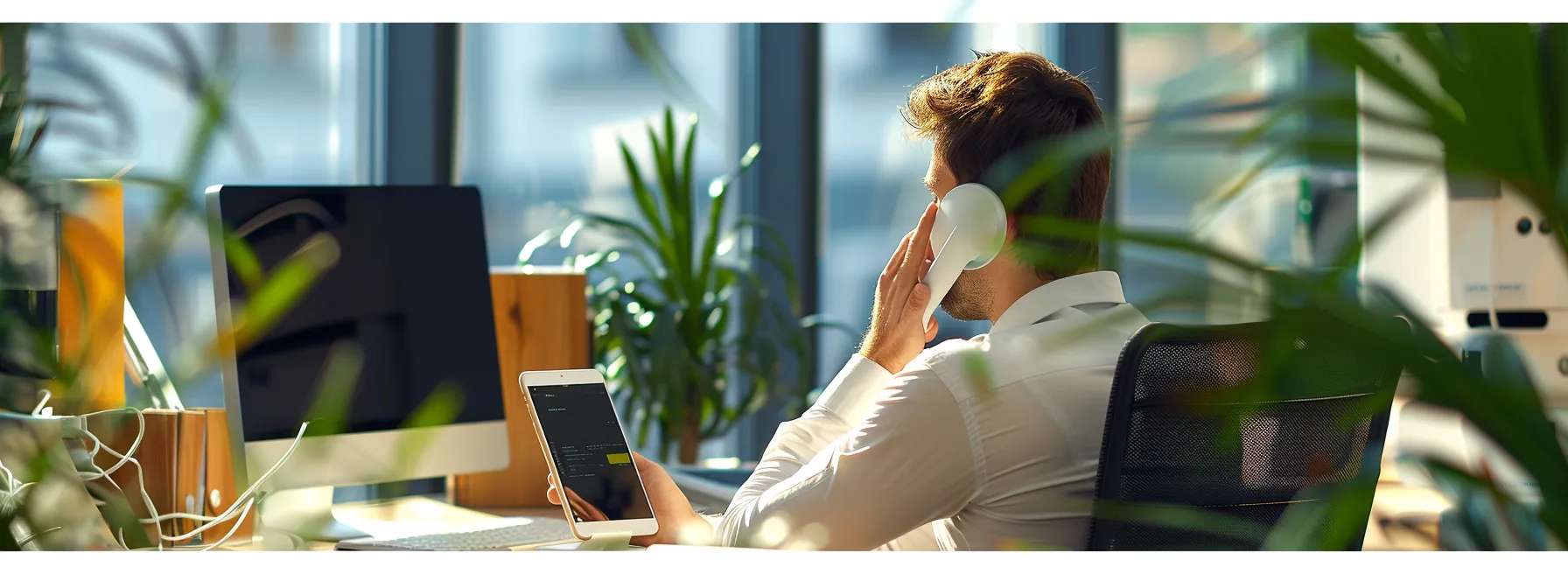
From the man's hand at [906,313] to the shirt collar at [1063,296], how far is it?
15 centimetres

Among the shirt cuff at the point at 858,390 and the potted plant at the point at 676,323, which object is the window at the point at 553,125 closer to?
the potted plant at the point at 676,323

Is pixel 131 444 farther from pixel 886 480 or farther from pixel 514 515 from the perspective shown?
pixel 886 480

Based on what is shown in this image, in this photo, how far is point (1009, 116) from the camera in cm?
143

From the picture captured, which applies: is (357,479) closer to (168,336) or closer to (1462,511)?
(168,336)

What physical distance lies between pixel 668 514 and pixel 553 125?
7.91ft

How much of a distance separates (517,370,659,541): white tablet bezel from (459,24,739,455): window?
2.07 metres

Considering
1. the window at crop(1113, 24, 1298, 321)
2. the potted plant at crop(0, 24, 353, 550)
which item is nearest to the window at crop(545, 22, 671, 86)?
the potted plant at crop(0, 24, 353, 550)

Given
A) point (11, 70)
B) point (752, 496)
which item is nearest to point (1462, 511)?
point (11, 70)

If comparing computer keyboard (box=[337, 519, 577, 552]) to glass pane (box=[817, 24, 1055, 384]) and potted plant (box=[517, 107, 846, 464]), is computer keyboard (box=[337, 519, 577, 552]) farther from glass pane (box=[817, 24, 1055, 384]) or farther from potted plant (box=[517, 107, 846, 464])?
glass pane (box=[817, 24, 1055, 384])

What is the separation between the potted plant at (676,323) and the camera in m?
2.76

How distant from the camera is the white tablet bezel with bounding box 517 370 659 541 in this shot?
132cm

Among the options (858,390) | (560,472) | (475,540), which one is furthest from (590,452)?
(858,390)

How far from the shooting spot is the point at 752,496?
→ 1356 millimetres

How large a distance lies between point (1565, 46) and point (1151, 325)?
0.62 meters
